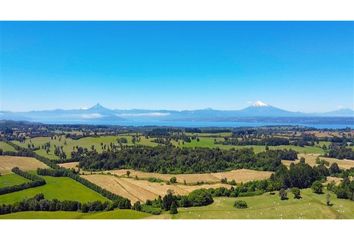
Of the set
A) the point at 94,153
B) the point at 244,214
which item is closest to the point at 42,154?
the point at 94,153

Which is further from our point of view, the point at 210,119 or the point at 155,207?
the point at 210,119

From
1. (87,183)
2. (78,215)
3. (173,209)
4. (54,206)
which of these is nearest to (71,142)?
(87,183)

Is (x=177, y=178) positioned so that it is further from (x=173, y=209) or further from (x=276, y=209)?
(x=276, y=209)

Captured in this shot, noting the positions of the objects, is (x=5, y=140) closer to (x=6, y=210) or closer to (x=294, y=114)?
(x=6, y=210)

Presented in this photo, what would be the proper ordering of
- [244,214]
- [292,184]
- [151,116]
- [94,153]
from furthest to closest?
[151,116]
[94,153]
[292,184]
[244,214]

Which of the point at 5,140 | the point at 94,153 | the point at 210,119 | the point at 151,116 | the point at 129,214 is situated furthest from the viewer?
the point at 151,116

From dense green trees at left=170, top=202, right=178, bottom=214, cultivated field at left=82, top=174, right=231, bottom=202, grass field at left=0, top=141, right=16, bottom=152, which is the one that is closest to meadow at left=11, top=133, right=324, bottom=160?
grass field at left=0, top=141, right=16, bottom=152

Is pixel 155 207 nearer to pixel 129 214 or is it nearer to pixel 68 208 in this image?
pixel 129 214

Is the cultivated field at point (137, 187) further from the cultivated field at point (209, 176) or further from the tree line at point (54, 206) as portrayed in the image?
the tree line at point (54, 206)
